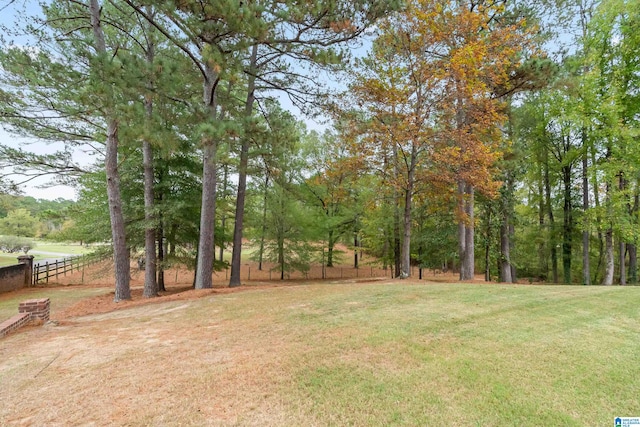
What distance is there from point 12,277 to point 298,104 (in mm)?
12280

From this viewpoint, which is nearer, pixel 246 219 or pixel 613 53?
pixel 613 53

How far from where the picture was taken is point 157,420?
2.18 m

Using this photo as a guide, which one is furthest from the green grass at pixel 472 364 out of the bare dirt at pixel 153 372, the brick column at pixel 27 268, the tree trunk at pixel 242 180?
the brick column at pixel 27 268

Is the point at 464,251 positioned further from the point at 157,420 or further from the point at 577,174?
the point at 157,420

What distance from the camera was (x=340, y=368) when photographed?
2877 mm

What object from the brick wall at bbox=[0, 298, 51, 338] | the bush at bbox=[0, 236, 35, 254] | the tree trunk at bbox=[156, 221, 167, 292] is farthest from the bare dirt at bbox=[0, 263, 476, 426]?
the bush at bbox=[0, 236, 35, 254]

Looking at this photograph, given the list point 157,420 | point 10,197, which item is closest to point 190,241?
point 10,197

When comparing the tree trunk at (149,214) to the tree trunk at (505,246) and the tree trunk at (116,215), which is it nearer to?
the tree trunk at (116,215)

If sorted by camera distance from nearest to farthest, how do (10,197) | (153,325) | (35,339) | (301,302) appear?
(35,339)
(153,325)
(301,302)
(10,197)

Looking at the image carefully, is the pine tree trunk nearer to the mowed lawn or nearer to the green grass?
the mowed lawn

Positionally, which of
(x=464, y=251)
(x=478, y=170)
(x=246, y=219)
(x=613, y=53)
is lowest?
(x=464, y=251)

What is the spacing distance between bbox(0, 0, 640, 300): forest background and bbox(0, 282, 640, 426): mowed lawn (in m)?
4.07

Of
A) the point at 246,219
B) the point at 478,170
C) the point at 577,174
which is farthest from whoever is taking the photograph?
the point at 246,219

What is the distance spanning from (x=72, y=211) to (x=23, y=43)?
6.20m
